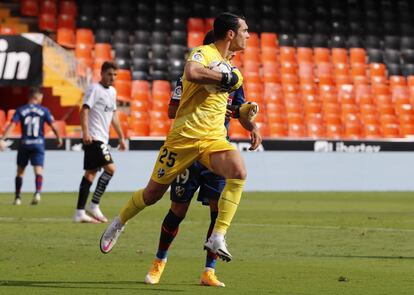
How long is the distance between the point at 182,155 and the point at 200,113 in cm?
35

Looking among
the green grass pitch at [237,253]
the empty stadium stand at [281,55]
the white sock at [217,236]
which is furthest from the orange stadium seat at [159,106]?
the white sock at [217,236]

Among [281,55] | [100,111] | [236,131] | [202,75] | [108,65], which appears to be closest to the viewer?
[202,75]

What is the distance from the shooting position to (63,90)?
26984mm

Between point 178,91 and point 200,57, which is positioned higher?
point 200,57

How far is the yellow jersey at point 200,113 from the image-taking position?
8164 mm

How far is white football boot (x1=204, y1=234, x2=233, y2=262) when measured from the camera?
25.0ft

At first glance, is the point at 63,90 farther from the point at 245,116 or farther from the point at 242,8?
the point at 245,116

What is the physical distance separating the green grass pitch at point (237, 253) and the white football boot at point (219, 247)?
39 cm

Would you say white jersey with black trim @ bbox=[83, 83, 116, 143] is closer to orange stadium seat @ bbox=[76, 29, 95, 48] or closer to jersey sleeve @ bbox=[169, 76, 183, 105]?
jersey sleeve @ bbox=[169, 76, 183, 105]

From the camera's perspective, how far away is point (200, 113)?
819 centimetres

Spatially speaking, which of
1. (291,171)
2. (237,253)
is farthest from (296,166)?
(237,253)

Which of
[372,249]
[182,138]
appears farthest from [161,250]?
[372,249]

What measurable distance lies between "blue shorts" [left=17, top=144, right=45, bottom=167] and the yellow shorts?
1158 centimetres

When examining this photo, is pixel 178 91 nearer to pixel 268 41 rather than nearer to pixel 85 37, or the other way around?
pixel 85 37
